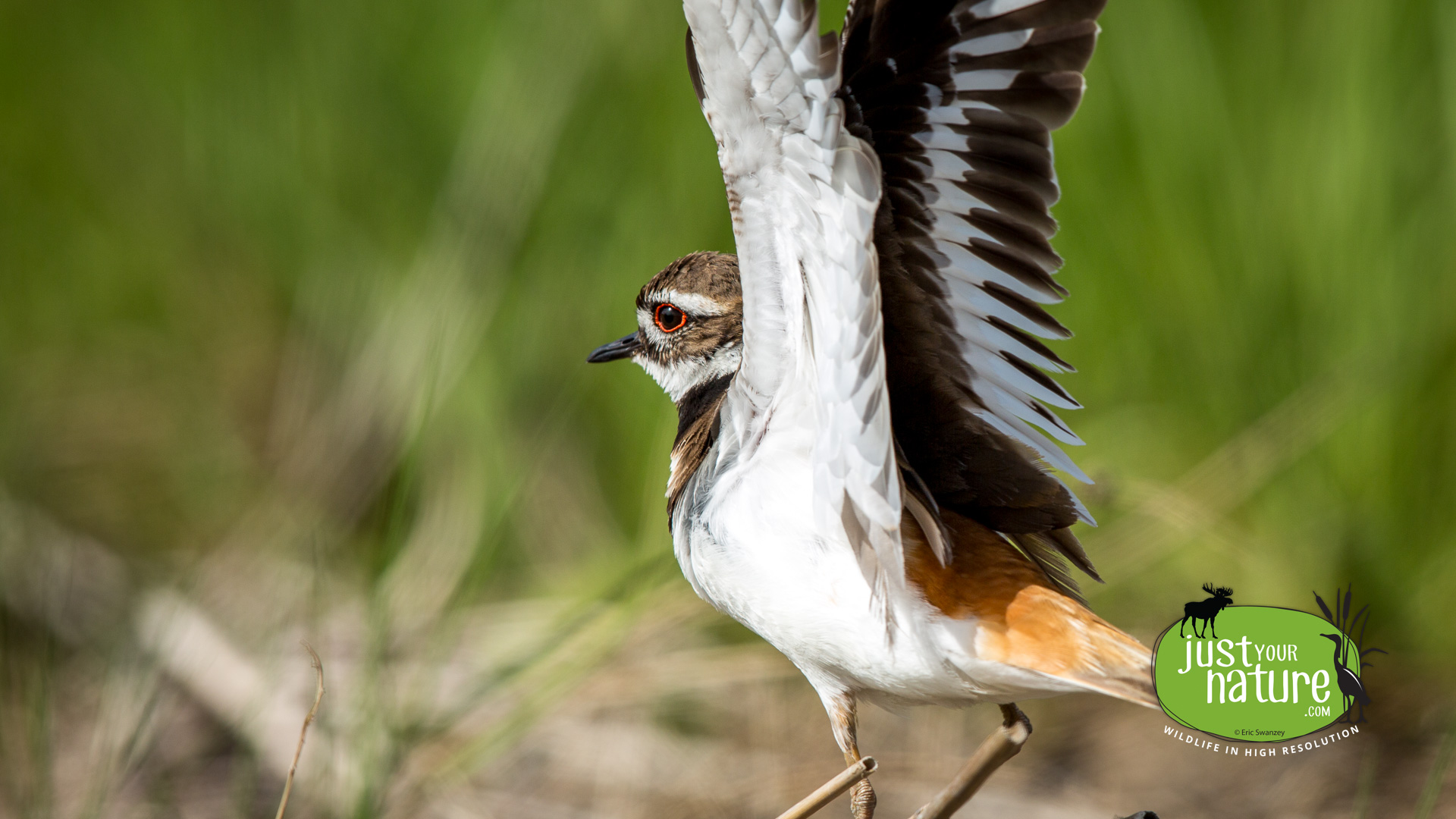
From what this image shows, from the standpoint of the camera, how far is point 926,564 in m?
2.66

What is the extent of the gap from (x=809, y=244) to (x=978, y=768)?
5.08 ft

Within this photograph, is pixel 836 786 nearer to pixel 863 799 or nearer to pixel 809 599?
pixel 863 799

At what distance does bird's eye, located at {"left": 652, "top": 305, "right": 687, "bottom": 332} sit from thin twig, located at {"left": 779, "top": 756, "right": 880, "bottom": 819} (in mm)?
1489

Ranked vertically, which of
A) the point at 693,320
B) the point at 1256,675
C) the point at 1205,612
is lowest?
the point at 1256,675

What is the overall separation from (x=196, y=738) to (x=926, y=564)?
3.42 metres

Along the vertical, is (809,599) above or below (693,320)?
below

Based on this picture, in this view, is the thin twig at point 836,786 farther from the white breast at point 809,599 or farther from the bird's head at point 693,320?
the bird's head at point 693,320

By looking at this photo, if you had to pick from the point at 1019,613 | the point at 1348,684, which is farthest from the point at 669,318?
the point at 1348,684

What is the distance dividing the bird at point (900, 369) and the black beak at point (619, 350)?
91cm

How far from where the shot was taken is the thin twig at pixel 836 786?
2.80 m

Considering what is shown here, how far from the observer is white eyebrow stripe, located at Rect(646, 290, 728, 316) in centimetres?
354

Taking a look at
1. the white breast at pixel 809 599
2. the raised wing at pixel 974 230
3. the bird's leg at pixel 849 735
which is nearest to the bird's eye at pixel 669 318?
the white breast at pixel 809 599

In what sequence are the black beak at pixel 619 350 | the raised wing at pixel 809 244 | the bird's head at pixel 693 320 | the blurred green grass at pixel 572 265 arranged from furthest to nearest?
the blurred green grass at pixel 572 265 → the black beak at pixel 619 350 → the bird's head at pixel 693 320 → the raised wing at pixel 809 244

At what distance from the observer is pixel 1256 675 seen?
293 cm
